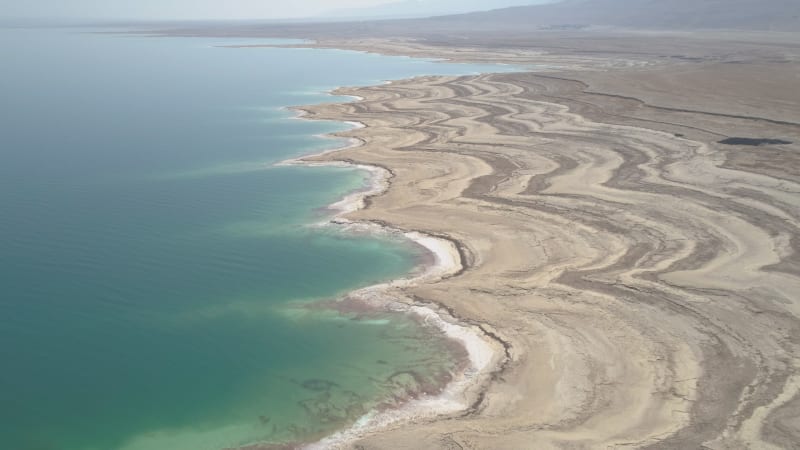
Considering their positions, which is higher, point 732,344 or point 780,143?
point 780,143

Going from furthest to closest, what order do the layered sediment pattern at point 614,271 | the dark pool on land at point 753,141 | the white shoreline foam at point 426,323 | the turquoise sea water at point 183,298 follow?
the dark pool on land at point 753,141 → the turquoise sea water at point 183,298 → the white shoreline foam at point 426,323 → the layered sediment pattern at point 614,271

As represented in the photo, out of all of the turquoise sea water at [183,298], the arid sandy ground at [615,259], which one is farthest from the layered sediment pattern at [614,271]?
the turquoise sea water at [183,298]

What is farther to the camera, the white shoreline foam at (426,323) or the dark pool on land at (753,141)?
the dark pool on land at (753,141)

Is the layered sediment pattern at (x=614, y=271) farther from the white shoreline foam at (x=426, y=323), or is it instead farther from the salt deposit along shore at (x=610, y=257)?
the white shoreline foam at (x=426, y=323)

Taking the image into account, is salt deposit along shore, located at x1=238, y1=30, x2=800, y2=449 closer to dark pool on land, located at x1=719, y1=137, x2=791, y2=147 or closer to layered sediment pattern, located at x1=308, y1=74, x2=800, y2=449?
layered sediment pattern, located at x1=308, y1=74, x2=800, y2=449

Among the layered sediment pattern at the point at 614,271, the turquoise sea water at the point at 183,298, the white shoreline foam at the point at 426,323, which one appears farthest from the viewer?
the turquoise sea water at the point at 183,298

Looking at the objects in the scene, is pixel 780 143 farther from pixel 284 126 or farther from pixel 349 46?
pixel 349 46

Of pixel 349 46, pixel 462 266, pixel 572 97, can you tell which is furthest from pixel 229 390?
pixel 349 46
